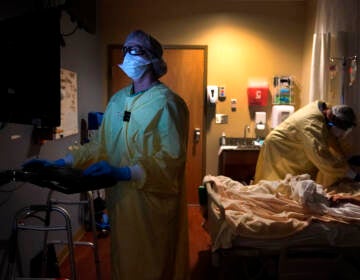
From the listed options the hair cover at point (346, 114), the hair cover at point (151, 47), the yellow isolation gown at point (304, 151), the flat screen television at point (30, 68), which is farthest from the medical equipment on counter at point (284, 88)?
the flat screen television at point (30, 68)

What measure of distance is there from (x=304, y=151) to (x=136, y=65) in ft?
5.76

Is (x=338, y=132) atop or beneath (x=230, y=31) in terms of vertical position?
beneath

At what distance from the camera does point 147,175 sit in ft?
4.84

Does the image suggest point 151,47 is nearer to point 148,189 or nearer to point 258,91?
point 148,189

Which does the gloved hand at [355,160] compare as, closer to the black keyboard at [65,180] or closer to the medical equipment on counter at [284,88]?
the medical equipment on counter at [284,88]

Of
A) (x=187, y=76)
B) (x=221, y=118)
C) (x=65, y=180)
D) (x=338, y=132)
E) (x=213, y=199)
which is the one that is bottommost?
(x=213, y=199)

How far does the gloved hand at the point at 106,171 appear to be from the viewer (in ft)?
4.30

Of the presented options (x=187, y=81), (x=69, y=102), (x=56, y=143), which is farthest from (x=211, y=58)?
(x=56, y=143)

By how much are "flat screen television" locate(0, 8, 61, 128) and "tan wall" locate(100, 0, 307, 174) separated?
7.98ft

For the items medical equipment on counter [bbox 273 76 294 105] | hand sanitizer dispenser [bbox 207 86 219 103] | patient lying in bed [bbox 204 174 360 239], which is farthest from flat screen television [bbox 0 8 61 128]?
medical equipment on counter [bbox 273 76 294 105]

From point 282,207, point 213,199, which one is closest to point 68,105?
point 213,199

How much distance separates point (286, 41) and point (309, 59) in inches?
16.3

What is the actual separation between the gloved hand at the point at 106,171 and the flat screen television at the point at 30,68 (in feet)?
1.95

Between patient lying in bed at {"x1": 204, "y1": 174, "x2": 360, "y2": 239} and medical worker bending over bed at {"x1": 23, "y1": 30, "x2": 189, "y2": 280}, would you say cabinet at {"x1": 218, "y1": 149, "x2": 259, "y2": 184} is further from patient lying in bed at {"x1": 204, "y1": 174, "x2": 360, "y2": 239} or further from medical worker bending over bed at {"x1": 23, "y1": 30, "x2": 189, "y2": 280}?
medical worker bending over bed at {"x1": 23, "y1": 30, "x2": 189, "y2": 280}
